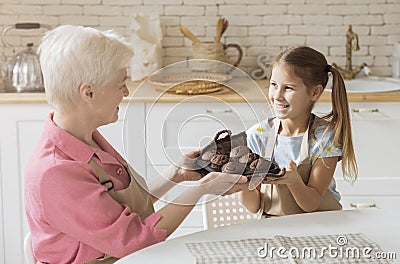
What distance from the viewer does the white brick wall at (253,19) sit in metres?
4.02

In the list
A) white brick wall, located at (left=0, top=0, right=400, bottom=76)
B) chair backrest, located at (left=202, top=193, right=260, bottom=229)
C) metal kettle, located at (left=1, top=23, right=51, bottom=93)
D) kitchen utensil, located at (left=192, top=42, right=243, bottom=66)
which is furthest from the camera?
white brick wall, located at (left=0, top=0, right=400, bottom=76)

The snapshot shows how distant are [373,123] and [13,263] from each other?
179 centimetres

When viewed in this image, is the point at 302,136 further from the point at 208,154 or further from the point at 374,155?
the point at 374,155

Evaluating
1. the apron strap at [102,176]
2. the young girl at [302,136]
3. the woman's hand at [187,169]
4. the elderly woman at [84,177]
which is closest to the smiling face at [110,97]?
the elderly woman at [84,177]

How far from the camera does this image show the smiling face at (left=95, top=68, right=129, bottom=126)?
1990 millimetres

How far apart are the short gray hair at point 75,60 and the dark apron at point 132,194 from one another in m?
0.21

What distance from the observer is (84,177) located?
75.8 inches

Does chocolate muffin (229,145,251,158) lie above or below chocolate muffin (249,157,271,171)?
above

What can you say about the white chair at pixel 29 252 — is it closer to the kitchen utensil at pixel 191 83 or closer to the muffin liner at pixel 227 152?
the muffin liner at pixel 227 152

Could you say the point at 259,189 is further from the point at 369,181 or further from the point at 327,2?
the point at 327,2

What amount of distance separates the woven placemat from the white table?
33mm

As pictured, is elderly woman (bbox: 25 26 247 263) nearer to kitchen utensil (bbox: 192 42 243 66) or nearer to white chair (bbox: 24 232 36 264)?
white chair (bbox: 24 232 36 264)

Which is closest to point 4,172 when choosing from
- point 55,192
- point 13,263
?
point 13,263

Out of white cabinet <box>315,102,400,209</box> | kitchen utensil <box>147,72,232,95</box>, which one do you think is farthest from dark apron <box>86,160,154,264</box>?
white cabinet <box>315,102,400,209</box>
